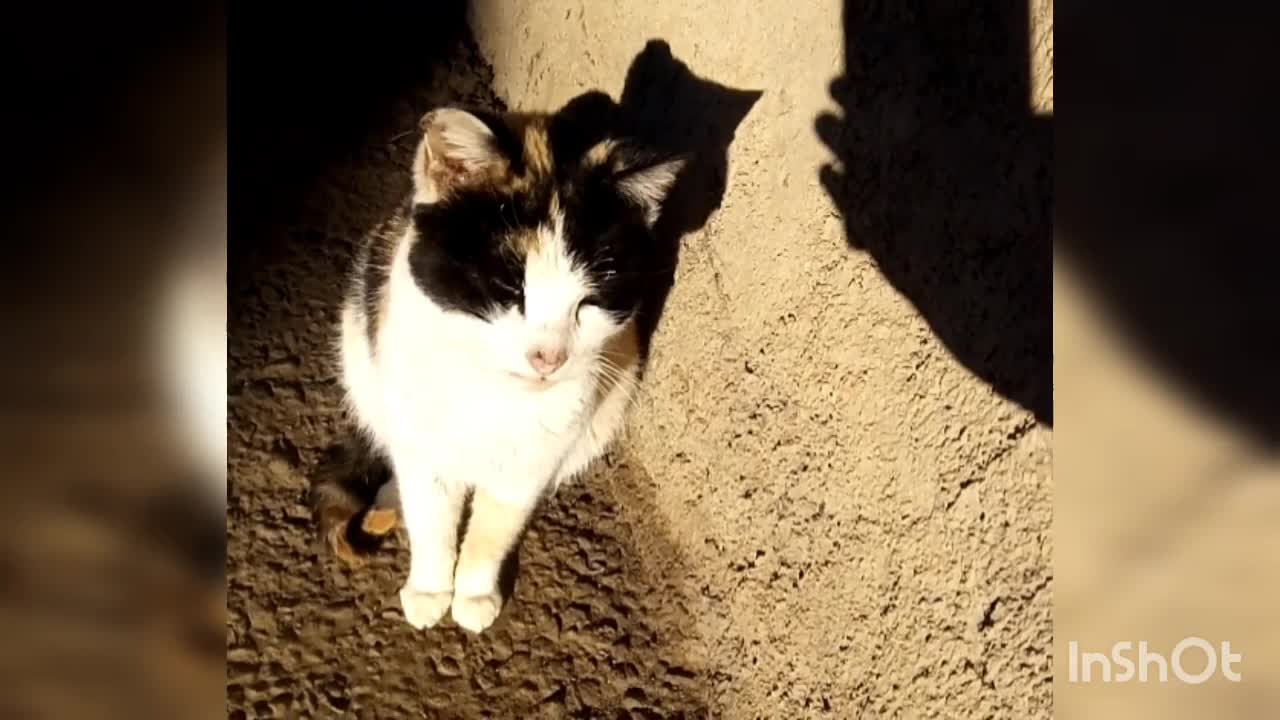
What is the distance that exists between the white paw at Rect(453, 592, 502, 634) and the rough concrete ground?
0.06 feet

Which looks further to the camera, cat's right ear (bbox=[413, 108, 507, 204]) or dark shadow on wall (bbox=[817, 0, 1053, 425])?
cat's right ear (bbox=[413, 108, 507, 204])

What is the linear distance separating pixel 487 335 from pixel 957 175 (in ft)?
1.49

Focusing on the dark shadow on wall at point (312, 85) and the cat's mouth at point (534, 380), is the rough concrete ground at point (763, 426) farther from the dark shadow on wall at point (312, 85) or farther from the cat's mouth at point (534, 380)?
the cat's mouth at point (534, 380)

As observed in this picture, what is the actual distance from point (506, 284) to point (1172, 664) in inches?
24.1

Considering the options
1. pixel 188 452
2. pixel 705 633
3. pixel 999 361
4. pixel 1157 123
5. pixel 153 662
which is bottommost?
pixel 705 633

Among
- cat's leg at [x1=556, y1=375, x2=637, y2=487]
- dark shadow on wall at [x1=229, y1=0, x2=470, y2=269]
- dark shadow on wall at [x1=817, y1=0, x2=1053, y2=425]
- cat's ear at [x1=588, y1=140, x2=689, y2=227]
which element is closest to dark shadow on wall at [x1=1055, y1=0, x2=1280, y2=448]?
dark shadow on wall at [x1=817, y1=0, x2=1053, y2=425]

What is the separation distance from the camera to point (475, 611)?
40.4 inches

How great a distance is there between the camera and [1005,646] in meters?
0.63

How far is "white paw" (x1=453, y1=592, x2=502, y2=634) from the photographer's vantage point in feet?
3.37

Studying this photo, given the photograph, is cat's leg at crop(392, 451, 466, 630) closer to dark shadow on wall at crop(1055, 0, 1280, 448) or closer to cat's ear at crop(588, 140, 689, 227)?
cat's ear at crop(588, 140, 689, 227)

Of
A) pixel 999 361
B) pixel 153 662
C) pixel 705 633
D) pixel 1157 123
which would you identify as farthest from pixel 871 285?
pixel 153 662

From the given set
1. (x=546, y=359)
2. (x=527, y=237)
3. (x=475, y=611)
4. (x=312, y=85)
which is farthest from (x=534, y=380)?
(x=312, y=85)

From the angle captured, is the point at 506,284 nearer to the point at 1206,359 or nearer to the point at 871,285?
the point at 871,285

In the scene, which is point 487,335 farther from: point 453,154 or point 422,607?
point 422,607
